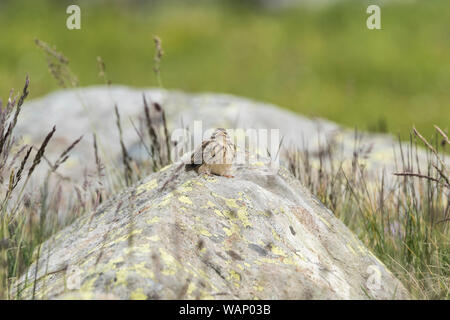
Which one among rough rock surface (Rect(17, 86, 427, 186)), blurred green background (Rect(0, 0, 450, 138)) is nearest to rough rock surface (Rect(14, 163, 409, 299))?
rough rock surface (Rect(17, 86, 427, 186))

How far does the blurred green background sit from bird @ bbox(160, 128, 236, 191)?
632cm

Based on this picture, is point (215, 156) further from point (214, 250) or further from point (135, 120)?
point (135, 120)

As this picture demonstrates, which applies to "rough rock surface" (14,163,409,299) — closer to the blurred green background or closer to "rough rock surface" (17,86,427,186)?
"rough rock surface" (17,86,427,186)

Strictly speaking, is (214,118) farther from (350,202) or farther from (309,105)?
(309,105)

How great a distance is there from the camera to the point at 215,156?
209 cm

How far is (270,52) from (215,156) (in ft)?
29.8

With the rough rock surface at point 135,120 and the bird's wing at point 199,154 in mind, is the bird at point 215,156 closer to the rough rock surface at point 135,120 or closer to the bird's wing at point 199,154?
the bird's wing at point 199,154

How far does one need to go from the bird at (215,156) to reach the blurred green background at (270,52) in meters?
6.32

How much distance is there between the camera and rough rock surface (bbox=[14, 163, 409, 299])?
1.55 metres

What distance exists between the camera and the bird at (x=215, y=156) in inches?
81.0

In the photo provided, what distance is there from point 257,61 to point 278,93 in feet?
4.21

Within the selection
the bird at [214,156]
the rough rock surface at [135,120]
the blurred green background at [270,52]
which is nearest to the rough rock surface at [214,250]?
the bird at [214,156]

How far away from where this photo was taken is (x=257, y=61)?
1052 centimetres

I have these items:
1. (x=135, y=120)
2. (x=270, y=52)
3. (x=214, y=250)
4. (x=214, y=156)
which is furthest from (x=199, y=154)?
(x=270, y=52)
